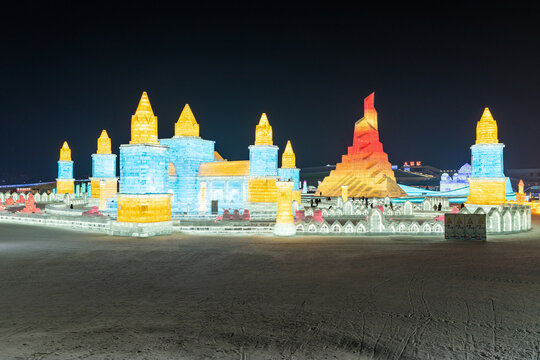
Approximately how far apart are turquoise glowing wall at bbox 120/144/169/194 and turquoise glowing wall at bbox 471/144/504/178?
20060 mm

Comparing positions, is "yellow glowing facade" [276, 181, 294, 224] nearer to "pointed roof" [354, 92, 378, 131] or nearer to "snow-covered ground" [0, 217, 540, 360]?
"snow-covered ground" [0, 217, 540, 360]

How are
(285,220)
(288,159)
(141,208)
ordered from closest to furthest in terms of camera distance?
(141,208), (285,220), (288,159)

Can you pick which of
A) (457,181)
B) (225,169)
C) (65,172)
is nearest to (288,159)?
(225,169)

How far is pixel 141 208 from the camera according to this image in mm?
19219

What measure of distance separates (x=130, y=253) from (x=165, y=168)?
7143 millimetres

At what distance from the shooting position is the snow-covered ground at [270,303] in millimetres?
6008

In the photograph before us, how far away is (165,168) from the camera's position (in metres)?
20.8

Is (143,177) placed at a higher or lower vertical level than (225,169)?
lower

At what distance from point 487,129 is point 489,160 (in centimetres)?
208

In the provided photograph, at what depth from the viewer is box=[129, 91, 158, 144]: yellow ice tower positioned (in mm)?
20625

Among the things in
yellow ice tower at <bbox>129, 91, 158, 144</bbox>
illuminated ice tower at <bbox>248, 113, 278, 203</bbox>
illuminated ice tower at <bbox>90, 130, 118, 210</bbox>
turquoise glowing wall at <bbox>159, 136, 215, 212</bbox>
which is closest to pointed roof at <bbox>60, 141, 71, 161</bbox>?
illuminated ice tower at <bbox>90, 130, 118, 210</bbox>

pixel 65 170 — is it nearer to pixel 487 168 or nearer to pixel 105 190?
pixel 105 190

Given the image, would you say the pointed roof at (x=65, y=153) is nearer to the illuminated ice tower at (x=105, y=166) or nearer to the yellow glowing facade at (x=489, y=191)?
the illuminated ice tower at (x=105, y=166)

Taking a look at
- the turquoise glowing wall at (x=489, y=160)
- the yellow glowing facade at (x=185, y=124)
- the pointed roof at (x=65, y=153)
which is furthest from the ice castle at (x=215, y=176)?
the turquoise glowing wall at (x=489, y=160)
